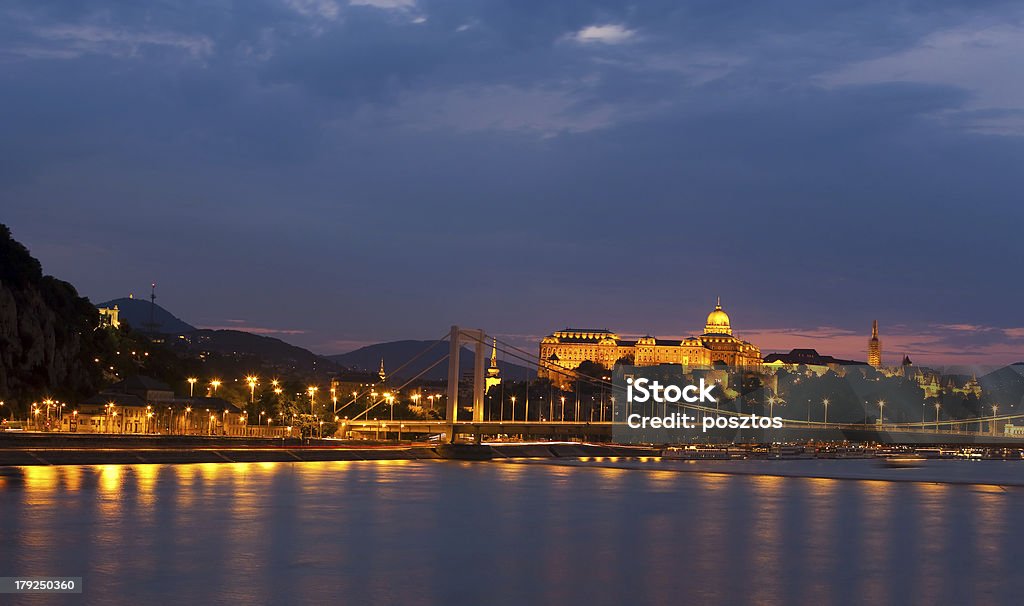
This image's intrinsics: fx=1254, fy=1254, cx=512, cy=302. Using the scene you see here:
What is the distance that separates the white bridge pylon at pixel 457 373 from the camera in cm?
8694

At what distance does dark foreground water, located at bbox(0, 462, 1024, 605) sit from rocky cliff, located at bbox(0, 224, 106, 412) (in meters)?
6.60

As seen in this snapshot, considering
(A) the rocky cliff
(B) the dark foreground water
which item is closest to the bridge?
(A) the rocky cliff

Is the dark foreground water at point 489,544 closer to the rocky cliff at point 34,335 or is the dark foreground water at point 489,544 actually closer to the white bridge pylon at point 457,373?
the rocky cliff at point 34,335

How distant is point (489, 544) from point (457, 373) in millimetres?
68252

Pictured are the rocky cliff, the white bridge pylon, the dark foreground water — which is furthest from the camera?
the white bridge pylon

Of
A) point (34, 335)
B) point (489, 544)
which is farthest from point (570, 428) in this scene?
point (489, 544)

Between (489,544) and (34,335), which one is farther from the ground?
(34,335)

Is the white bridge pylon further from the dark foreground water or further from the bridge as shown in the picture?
the dark foreground water

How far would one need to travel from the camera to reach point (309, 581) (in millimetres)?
16953

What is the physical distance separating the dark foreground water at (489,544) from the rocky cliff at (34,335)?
6602 millimetres

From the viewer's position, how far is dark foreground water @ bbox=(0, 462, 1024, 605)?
1655 centimetres

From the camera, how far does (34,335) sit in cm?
4831

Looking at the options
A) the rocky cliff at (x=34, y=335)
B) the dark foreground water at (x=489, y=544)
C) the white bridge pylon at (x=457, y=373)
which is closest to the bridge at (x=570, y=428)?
the white bridge pylon at (x=457, y=373)

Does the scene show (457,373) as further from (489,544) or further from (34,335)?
(489,544)
